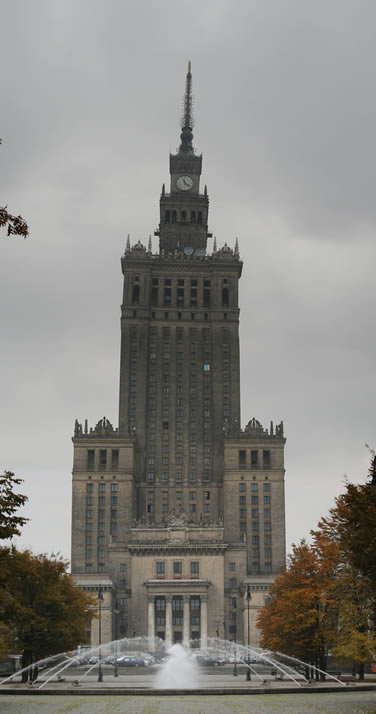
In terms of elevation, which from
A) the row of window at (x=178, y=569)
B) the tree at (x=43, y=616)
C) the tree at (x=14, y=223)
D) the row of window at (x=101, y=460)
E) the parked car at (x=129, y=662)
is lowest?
the parked car at (x=129, y=662)

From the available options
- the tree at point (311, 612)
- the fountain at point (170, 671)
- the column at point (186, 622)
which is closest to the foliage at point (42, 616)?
the fountain at point (170, 671)

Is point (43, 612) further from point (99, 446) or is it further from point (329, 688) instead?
point (99, 446)

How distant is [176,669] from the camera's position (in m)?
74.0

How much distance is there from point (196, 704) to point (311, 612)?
26.4 m

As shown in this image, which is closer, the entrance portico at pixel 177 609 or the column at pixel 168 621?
the column at pixel 168 621

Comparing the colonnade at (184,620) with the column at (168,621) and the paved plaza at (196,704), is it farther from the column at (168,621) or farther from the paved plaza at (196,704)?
the paved plaza at (196,704)

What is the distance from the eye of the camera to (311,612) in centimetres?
7831

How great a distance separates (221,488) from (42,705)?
142780mm

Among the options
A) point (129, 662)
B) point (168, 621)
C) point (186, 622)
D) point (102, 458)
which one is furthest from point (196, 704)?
point (102, 458)

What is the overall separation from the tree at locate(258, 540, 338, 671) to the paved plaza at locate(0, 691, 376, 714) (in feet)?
46.4

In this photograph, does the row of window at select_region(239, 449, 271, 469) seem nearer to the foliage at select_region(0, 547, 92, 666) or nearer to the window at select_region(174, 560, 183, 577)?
the window at select_region(174, 560, 183, 577)

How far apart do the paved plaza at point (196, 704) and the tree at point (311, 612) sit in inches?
557

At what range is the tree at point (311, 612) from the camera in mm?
78000

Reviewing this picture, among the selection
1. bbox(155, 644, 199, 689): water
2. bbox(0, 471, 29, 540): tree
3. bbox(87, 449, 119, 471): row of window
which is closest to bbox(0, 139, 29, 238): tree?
bbox(0, 471, 29, 540): tree
